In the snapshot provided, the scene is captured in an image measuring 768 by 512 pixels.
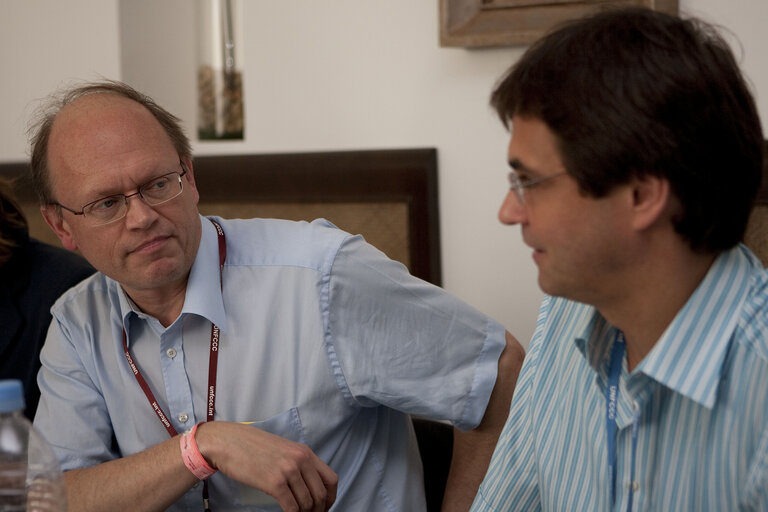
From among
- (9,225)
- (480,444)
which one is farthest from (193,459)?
(9,225)

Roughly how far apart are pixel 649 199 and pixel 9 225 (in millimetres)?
1551

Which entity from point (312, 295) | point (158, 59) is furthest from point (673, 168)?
point (158, 59)

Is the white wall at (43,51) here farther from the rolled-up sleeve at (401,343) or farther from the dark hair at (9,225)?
the rolled-up sleeve at (401,343)

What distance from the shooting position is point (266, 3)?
2.69 m

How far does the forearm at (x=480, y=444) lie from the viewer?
1651 mm

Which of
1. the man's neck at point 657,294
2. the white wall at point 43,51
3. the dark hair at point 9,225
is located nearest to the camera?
the man's neck at point 657,294

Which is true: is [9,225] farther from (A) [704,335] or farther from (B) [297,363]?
(A) [704,335]

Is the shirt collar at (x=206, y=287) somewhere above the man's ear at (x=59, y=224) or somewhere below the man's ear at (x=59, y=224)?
below

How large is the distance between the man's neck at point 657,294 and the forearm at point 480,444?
0.55 metres

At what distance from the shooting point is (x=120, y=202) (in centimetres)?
158

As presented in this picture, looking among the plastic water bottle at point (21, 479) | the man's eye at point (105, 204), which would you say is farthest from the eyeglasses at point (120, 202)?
the plastic water bottle at point (21, 479)

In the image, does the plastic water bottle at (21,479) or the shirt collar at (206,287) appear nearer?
the plastic water bottle at (21,479)

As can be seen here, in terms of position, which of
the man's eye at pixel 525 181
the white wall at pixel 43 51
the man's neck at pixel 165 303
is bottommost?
the man's neck at pixel 165 303

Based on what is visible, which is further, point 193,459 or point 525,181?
point 193,459
